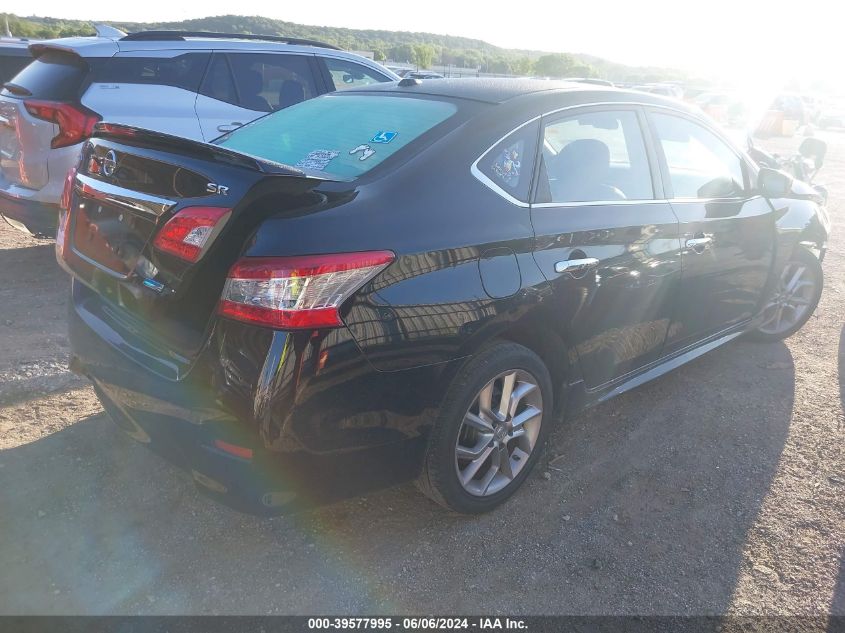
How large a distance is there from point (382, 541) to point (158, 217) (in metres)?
1.53

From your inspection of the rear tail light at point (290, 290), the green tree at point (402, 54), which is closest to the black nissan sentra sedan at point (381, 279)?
the rear tail light at point (290, 290)

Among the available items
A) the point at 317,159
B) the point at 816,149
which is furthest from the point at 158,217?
the point at 816,149

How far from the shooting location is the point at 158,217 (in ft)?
7.10

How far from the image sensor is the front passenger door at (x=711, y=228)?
3.38 m

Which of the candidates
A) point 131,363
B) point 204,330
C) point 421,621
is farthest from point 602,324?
point 131,363

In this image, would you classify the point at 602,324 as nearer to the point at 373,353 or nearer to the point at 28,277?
the point at 373,353

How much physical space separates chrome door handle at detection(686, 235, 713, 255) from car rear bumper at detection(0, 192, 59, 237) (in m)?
4.45

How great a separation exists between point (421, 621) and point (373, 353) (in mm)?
981

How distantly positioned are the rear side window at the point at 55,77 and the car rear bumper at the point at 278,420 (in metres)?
3.59

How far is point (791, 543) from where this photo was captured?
2.74m

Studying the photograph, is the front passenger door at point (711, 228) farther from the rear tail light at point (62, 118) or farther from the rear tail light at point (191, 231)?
the rear tail light at point (62, 118)

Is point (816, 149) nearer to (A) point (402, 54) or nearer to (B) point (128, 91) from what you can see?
(B) point (128, 91)

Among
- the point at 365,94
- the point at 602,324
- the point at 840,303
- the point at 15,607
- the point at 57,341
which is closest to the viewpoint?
the point at 15,607

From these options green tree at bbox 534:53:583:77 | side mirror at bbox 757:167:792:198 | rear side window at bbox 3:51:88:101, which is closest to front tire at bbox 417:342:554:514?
side mirror at bbox 757:167:792:198
